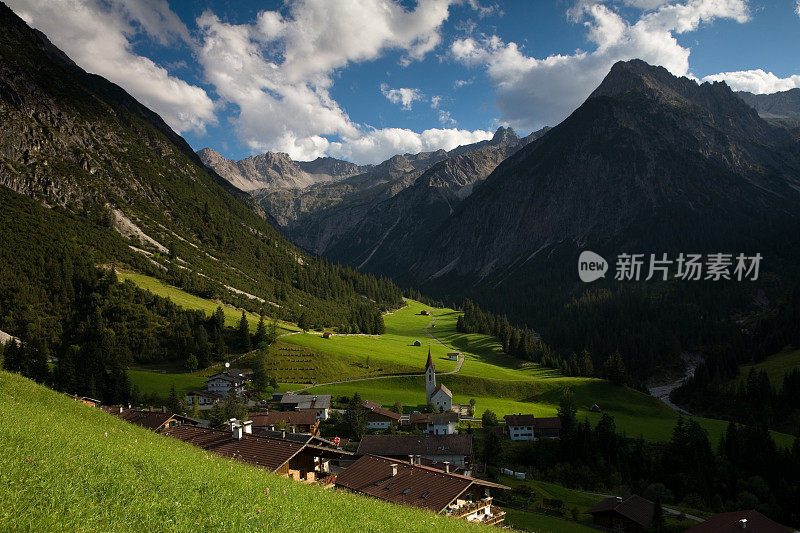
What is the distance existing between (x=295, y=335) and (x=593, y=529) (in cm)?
10283

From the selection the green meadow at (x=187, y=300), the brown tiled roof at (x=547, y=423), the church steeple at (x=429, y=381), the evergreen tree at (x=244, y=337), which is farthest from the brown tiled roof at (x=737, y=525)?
the green meadow at (x=187, y=300)

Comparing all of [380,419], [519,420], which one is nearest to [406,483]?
[380,419]

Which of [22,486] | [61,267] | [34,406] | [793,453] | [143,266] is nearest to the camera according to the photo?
[22,486]

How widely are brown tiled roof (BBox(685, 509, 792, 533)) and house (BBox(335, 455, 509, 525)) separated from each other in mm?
22634

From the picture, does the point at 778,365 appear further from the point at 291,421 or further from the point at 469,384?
the point at 291,421

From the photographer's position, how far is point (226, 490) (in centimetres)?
1518

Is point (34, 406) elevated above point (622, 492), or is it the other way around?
point (34, 406)

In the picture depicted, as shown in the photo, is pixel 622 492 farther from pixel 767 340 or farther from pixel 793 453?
pixel 767 340

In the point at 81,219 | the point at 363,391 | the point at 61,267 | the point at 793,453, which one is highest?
the point at 81,219

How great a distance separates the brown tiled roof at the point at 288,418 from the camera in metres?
77.5

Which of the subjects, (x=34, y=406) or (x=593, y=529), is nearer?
(x=34, y=406)

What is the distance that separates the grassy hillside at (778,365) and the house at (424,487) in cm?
13220

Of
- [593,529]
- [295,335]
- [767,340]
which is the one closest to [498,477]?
[593,529]

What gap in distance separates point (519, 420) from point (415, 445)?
31151mm
